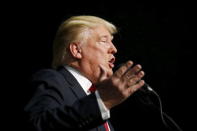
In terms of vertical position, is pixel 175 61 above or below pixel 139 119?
above

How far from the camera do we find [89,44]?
6.57 feet

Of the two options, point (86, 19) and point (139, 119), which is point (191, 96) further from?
point (86, 19)

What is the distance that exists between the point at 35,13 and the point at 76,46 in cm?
73

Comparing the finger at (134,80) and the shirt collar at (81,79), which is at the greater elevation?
the finger at (134,80)

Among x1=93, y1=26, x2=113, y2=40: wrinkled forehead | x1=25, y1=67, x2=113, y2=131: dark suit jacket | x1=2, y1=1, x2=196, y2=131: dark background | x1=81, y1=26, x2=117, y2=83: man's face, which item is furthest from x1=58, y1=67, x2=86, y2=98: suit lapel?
x1=2, y1=1, x2=196, y2=131: dark background

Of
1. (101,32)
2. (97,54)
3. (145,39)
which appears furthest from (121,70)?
(145,39)

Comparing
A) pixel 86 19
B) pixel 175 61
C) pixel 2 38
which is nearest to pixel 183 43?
pixel 175 61

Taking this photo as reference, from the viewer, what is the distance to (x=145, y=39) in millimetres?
2713

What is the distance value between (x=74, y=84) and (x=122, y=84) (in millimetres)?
450

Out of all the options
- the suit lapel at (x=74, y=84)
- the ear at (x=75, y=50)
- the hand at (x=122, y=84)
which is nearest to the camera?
the hand at (x=122, y=84)

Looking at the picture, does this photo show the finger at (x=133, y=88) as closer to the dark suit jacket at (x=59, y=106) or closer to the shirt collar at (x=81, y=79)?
the dark suit jacket at (x=59, y=106)

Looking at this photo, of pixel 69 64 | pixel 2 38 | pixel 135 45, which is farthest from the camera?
pixel 135 45

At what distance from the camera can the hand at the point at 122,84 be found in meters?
1.34

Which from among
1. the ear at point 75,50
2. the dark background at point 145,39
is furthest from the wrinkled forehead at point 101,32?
the dark background at point 145,39
